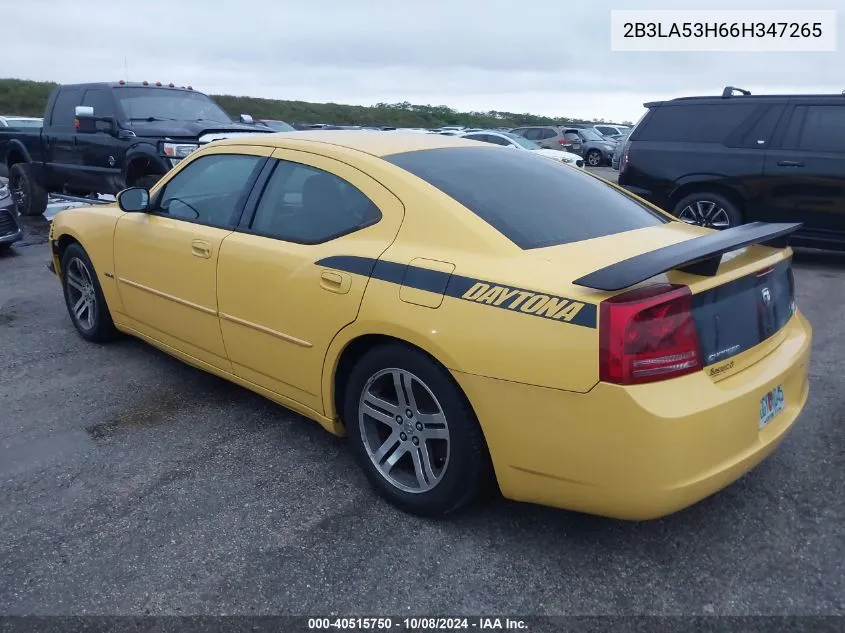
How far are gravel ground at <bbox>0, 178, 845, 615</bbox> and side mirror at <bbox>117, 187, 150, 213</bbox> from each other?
47.0 inches

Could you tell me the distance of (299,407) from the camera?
139 inches

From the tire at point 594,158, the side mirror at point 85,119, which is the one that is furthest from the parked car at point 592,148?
the side mirror at point 85,119

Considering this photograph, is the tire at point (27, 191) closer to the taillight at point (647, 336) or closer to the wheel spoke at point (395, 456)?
the wheel spoke at point (395, 456)

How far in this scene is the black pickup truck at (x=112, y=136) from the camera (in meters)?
9.16

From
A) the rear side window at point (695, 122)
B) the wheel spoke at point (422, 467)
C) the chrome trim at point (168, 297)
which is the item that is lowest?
the wheel spoke at point (422, 467)

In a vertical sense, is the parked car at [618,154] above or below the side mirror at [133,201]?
above

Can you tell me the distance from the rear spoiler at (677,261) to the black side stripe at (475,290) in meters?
0.10

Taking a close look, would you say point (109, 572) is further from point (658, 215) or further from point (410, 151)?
point (658, 215)

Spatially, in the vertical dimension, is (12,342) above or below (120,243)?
below

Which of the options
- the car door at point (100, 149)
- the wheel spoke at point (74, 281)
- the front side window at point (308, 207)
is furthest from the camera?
the car door at point (100, 149)

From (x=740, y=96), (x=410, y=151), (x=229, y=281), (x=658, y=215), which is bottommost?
(x=229, y=281)

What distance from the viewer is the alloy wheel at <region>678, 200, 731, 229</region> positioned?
26.9ft

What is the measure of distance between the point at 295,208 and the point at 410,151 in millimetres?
608

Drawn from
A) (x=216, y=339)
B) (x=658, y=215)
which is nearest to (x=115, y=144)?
(x=216, y=339)
